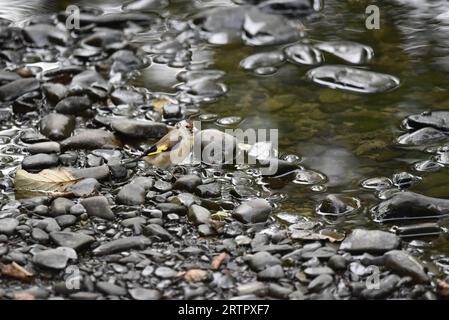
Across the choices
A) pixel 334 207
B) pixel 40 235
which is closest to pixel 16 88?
pixel 40 235

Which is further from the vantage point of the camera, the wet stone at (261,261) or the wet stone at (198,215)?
the wet stone at (198,215)

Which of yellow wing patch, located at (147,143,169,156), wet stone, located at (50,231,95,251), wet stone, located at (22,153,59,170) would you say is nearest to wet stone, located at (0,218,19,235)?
wet stone, located at (50,231,95,251)

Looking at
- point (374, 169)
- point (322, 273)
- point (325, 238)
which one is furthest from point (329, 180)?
point (322, 273)

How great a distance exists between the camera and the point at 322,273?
3.42 m

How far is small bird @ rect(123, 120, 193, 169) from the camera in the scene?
4.50 metres

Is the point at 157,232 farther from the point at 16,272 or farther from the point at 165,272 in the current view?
the point at 16,272

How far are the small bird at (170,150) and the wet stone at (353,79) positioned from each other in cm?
114

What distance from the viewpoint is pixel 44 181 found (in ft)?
13.9

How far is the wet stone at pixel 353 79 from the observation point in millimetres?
5242

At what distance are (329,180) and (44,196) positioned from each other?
4.82 feet

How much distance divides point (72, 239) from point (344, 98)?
2174 millimetres

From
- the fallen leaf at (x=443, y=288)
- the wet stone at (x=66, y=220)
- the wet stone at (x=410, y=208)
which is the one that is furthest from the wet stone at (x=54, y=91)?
the fallen leaf at (x=443, y=288)

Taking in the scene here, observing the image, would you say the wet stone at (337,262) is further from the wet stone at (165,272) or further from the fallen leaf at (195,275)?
the wet stone at (165,272)

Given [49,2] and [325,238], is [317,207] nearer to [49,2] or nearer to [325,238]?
[325,238]
